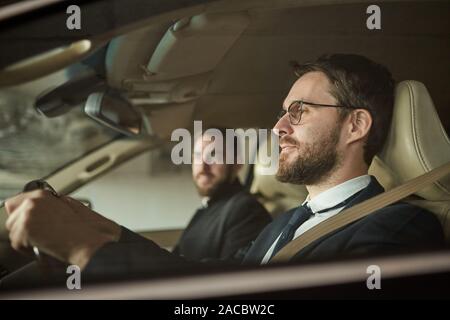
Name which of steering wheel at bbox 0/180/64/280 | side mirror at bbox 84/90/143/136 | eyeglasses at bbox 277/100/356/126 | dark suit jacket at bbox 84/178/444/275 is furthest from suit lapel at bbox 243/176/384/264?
steering wheel at bbox 0/180/64/280

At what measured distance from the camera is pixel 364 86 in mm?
2119

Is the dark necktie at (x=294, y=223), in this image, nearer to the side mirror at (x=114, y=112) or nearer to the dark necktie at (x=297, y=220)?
the dark necktie at (x=297, y=220)

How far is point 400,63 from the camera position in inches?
84.4

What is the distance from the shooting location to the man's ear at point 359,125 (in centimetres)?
210

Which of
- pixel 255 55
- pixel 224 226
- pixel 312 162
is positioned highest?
pixel 255 55

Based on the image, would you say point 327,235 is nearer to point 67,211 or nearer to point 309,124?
point 309,124

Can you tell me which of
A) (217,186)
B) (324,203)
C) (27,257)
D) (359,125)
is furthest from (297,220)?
(27,257)

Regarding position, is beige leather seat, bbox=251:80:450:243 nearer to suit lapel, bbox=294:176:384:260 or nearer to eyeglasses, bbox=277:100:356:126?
suit lapel, bbox=294:176:384:260

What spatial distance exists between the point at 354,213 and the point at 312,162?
0.84 ft

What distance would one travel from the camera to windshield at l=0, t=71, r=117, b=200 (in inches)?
80.9

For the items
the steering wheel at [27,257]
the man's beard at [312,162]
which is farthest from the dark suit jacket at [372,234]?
the steering wheel at [27,257]

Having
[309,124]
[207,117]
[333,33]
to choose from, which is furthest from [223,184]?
[333,33]

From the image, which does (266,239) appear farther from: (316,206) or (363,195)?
(363,195)
